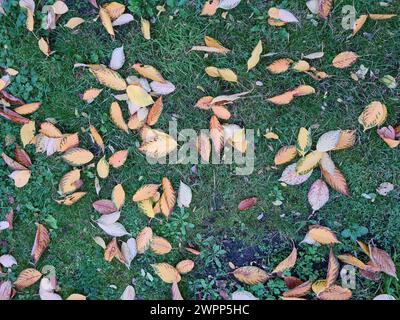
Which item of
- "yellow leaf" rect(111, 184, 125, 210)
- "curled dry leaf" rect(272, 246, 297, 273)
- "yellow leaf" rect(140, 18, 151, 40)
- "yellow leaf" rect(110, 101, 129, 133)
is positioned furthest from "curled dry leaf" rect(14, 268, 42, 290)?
"yellow leaf" rect(140, 18, 151, 40)

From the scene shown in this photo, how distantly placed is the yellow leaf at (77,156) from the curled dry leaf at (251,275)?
1105 millimetres

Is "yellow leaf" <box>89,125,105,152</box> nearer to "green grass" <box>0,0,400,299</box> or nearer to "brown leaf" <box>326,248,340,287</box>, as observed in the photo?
"green grass" <box>0,0,400,299</box>

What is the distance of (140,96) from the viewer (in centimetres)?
251

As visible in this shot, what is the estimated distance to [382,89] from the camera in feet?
8.10

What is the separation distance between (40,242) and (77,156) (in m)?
0.57

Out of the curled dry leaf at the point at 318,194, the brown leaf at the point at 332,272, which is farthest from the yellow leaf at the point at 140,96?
the brown leaf at the point at 332,272

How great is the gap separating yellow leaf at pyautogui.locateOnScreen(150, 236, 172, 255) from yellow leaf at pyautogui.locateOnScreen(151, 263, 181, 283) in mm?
82

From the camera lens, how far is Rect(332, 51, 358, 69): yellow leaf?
246cm

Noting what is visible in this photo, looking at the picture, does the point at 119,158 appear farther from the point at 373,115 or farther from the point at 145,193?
the point at 373,115

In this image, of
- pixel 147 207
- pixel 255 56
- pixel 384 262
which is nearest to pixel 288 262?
pixel 384 262

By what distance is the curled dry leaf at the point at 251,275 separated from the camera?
99.3 inches

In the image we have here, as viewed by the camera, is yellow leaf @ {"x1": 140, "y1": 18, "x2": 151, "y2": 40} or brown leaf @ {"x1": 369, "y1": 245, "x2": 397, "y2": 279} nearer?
brown leaf @ {"x1": 369, "y1": 245, "x2": 397, "y2": 279}

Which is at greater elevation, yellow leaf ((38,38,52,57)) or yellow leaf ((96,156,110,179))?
yellow leaf ((38,38,52,57))
